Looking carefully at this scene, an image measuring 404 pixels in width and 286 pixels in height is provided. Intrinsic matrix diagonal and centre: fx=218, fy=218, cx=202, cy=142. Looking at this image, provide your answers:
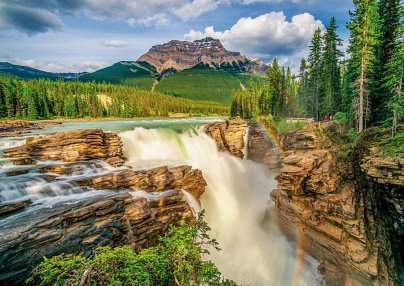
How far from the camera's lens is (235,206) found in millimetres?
24828

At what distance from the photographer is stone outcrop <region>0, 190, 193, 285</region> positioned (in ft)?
32.0

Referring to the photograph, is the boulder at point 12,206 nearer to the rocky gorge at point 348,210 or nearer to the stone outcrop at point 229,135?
the rocky gorge at point 348,210

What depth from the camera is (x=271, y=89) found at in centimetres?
5556

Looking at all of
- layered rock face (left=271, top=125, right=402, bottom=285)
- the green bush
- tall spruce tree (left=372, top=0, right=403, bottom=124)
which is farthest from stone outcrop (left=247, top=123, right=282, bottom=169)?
tall spruce tree (left=372, top=0, right=403, bottom=124)

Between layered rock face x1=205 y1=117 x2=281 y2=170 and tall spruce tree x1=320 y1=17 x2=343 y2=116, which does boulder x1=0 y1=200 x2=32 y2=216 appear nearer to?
layered rock face x1=205 y1=117 x2=281 y2=170

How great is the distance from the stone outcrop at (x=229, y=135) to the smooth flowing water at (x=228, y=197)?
47.7 inches

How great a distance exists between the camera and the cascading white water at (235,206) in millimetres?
17703

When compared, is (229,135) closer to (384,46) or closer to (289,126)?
(289,126)

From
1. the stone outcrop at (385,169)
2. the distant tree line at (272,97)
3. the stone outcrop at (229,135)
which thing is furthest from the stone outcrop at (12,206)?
the distant tree line at (272,97)

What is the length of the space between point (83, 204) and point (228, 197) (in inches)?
632

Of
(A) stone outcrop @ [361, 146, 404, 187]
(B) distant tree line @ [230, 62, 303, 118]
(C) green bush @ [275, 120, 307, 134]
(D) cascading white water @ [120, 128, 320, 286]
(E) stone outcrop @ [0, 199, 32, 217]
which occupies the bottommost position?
(D) cascading white water @ [120, 128, 320, 286]

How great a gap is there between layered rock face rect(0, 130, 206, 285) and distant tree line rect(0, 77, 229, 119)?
65.8 meters

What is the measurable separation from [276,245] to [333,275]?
4973 millimetres

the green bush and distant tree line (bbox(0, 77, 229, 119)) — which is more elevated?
distant tree line (bbox(0, 77, 229, 119))
